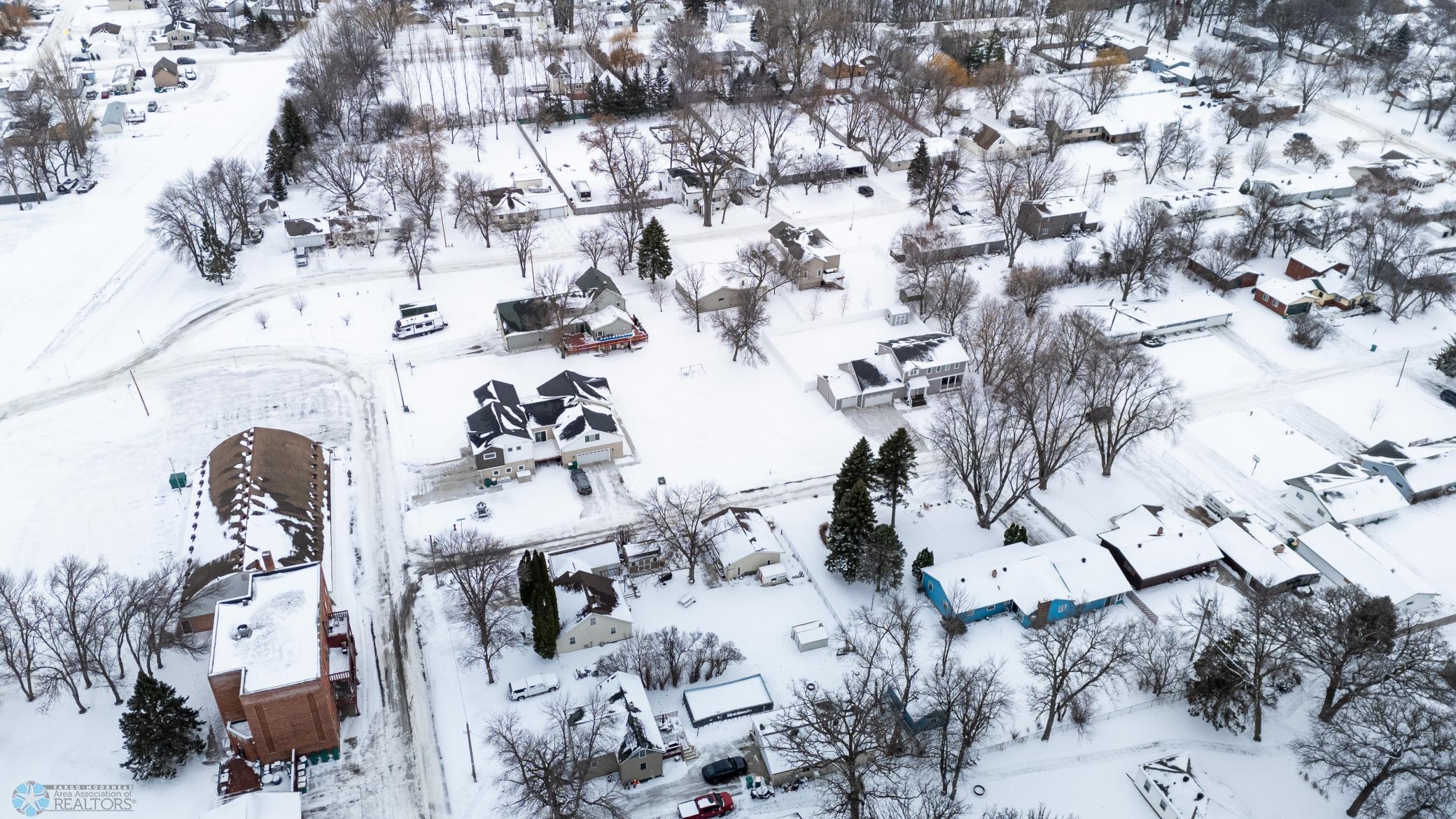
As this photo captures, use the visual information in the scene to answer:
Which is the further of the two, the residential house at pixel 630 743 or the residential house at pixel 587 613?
the residential house at pixel 587 613

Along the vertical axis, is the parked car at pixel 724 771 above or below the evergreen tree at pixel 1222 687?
below

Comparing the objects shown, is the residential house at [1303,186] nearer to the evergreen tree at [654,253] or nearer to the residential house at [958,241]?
the residential house at [958,241]

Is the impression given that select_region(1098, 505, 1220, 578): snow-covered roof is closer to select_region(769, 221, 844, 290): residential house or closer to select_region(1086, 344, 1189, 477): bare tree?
select_region(1086, 344, 1189, 477): bare tree

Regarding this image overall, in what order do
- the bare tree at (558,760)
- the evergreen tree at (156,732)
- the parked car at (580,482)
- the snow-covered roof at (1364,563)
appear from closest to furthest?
1. the bare tree at (558,760)
2. the evergreen tree at (156,732)
3. the snow-covered roof at (1364,563)
4. the parked car at (580,482)

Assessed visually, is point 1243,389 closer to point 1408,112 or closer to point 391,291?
point 391,291

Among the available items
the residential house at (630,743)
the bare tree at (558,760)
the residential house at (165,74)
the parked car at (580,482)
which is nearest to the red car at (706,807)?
the residential house at (630,743)

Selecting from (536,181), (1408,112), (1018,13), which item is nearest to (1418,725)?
(536,181)

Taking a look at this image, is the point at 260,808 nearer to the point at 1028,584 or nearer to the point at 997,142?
the point at 1028,584
